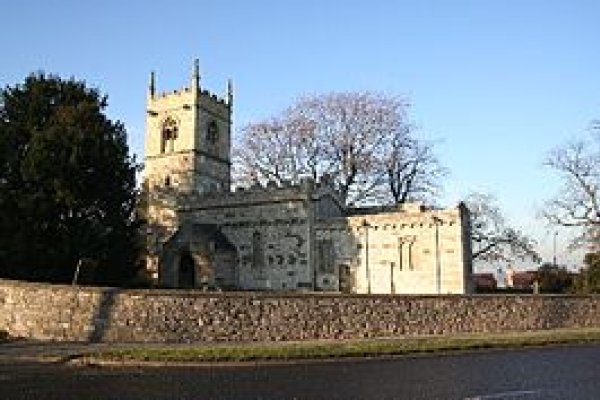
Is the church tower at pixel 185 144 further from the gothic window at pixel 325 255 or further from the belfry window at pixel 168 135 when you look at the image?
the gothic window at pixel 325 255

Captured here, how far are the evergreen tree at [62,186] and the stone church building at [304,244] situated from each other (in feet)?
26.5

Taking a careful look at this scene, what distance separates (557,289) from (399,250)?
48.9 ft

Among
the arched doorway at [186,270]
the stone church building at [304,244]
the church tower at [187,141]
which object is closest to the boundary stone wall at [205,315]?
the stone church building at [304,244]

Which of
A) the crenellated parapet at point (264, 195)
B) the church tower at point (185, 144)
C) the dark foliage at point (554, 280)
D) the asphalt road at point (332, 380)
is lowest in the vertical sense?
the asphalt road at point (332, 380)

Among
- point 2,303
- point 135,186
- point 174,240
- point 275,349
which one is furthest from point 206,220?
point 275,349

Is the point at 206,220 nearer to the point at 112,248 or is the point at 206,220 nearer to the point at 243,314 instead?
the point at 112,248

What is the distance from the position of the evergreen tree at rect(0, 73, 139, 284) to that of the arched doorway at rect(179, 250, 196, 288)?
7.50m

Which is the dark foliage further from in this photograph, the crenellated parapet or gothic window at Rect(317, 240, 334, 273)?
gothic window at Rect(317, 240, 334, 273)

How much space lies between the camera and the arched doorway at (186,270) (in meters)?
46.6

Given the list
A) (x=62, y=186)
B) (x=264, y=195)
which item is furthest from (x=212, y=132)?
(x=62, y=186)

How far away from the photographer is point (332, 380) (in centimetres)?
1523

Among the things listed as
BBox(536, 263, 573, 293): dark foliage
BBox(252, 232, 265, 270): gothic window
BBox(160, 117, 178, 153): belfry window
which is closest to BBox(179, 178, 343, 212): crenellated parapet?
BBox(252, 232, 265, 270): gothic window

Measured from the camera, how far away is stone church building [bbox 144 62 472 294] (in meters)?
44.1

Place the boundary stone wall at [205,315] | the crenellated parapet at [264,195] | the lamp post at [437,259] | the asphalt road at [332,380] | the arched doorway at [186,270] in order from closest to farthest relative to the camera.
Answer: the asphalt road at [332,380] < the boundary stone wall at [205,315] < the lamp post at [437,259] < the arched doorway at [186,270] < the crenellated parapet at [264,195]
